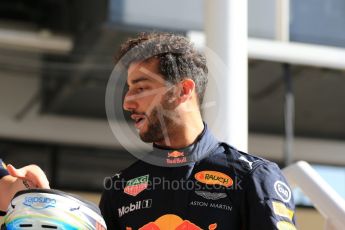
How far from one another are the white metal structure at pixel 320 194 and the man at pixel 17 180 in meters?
1.28

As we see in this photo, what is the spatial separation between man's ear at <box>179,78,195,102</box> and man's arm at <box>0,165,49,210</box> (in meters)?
0.54

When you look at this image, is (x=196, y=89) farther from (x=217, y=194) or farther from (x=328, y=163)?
(x=328, y=163)

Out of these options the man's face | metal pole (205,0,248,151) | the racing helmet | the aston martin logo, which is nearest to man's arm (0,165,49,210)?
the racing helmet

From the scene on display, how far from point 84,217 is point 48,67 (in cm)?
794

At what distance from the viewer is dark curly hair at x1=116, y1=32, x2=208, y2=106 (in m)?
2.82

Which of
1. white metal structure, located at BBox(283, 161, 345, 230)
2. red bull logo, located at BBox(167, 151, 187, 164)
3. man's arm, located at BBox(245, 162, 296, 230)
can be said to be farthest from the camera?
white metal structure, located at BBox(283, 161, 345, 230)

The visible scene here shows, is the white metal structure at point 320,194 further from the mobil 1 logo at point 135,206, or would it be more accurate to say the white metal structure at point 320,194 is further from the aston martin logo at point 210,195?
the mobil 1 logo at point 135,206

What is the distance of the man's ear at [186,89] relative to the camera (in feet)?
9.27

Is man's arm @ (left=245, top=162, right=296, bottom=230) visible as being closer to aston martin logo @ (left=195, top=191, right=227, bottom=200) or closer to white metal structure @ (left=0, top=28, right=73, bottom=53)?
aston martin logo @ (left=195, top=191, right=227, bottom=200)

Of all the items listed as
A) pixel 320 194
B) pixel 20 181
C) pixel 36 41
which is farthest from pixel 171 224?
pixel 36 41

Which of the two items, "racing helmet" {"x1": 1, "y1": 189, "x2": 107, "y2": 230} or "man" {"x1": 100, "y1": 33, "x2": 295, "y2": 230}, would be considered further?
"man" {"x1": 100, "y1": 33, "x2": 295, "y2": 230}

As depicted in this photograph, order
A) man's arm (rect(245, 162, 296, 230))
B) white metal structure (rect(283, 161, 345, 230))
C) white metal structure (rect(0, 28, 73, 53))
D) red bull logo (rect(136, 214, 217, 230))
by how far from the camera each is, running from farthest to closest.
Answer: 1. white metal structure (rect(0, 28, 73, 53))
2. white metal structure (rect(283, 161, 345, 230))
3. red bull logo (rect(136, 214, 217, 230))
4. man's arm (rect(245, 162, 296, 230))

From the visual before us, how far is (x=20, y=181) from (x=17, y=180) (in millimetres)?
35

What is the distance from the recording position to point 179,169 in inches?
109
